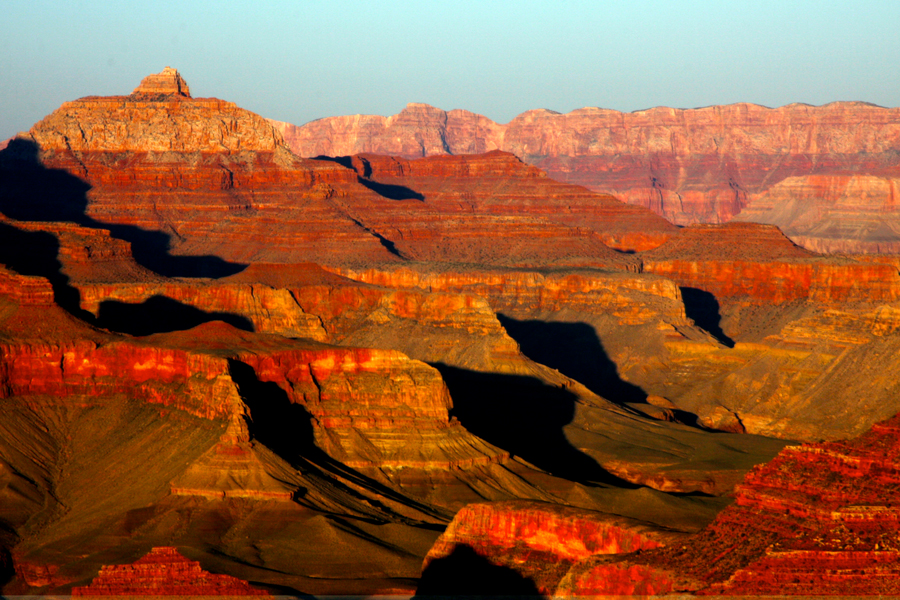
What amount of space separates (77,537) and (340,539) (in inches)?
451

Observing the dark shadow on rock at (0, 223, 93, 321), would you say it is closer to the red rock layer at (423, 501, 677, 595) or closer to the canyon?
the canyon

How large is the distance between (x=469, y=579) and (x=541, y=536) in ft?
8.56

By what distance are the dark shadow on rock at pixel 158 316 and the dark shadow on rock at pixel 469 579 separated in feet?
287

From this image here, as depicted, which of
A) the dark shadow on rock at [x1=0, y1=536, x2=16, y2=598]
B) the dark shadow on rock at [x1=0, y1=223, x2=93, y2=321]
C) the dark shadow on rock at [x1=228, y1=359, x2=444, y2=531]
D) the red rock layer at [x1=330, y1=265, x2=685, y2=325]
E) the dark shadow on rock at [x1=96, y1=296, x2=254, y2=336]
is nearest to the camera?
the dark shadow on rock at [x1=0, y1=536, x2=16, y2=598]

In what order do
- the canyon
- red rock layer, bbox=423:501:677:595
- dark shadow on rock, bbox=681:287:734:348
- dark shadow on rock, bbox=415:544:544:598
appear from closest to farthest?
the canyon, red rock layer, bbox=423:501:677:595, dark shadow on rock, bbox=415:544:544:598, dark shadow on rock, bbox=681:287:734:348

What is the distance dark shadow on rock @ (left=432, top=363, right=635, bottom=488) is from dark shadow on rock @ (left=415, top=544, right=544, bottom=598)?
117 feet

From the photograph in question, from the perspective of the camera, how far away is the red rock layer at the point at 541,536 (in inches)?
1848

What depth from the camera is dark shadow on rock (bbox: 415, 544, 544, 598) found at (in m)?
47.6

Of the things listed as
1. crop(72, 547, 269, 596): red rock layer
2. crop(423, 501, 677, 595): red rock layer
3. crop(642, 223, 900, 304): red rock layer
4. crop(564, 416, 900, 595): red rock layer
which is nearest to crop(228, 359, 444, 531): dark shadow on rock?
crop(72, 547, 269, 596): red rock layer

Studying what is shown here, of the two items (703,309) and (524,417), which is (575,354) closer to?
(703,309)

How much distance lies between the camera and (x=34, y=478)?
7969cm

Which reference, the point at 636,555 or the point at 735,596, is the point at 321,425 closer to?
the point at 636,555

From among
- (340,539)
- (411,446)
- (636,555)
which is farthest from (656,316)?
(636,555)

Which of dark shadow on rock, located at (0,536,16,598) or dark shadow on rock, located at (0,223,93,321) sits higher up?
dark shadow on rock, located at (0,223,93,321)
